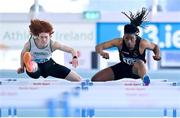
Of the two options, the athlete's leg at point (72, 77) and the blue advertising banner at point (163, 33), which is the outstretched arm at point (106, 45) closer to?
the athlete's leg at point (72, 77)

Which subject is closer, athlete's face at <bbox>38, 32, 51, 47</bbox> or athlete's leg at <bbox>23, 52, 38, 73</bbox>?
athlete's leg at <bbox>23, 52, 38, 73</bbox>

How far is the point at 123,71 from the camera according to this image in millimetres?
3754

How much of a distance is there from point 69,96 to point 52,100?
77 mm

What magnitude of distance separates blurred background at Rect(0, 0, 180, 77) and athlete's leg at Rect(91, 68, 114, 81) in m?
4.54

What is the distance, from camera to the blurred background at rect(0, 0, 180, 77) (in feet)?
28.1

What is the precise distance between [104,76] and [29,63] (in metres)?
0.70

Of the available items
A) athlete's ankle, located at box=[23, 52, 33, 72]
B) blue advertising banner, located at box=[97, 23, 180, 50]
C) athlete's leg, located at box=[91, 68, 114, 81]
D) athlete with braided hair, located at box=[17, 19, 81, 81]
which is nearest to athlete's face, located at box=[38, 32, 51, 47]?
athlete with braided hair, located at box=[17, 19, 81, 81]

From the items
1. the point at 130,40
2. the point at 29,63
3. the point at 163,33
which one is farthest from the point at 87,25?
the point at 29,63

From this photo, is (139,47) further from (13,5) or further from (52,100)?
(13,5)

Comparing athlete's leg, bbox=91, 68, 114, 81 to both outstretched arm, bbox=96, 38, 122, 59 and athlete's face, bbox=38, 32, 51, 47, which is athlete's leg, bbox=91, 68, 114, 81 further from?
athlete's face, bbox=38, 32, 51, 47

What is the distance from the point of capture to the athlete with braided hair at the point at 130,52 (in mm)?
3520

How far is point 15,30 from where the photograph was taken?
353 inches

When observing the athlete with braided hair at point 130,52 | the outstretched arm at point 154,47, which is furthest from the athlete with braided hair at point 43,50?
the outstretched arm at point 154,47

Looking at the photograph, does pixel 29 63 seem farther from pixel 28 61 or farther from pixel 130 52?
pixel 130 52
